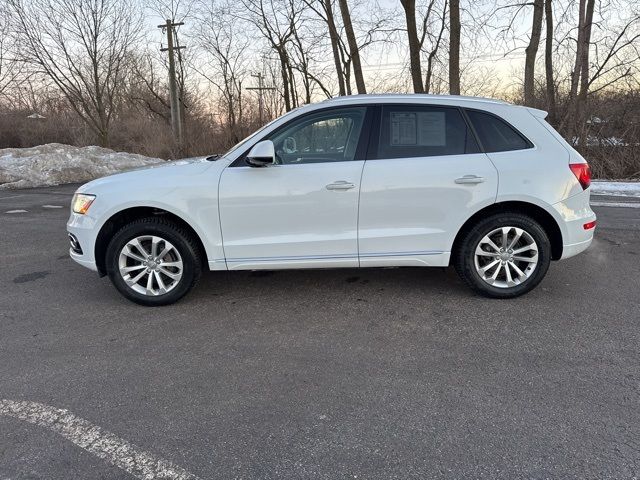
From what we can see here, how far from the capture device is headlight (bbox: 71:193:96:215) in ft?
13.4

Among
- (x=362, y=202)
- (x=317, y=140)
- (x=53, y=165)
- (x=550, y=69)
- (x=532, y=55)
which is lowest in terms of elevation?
(x=362, y=202)

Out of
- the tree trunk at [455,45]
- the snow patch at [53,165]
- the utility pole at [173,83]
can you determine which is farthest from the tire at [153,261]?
the utility pole at [173,83]

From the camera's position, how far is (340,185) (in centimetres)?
393

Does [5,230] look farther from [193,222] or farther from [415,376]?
[415,376]

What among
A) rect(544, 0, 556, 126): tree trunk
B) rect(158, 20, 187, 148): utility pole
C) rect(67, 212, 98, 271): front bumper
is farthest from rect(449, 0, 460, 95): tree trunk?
rect(158, 20, 187, 148): utility pole

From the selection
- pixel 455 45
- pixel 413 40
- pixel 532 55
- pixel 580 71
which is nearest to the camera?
pixel 455 45

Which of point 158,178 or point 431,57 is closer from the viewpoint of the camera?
point 158,178

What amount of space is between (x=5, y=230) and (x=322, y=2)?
619 inches

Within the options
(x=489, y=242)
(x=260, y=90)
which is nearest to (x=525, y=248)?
(x=489, y=242)

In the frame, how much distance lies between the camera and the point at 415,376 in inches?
117

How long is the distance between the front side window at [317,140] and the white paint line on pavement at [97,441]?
2490 millimetres

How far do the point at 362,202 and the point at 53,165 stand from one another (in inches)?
578

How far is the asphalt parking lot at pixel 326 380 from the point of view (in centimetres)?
225

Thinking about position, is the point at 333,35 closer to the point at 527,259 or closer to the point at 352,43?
the point at 352,43
